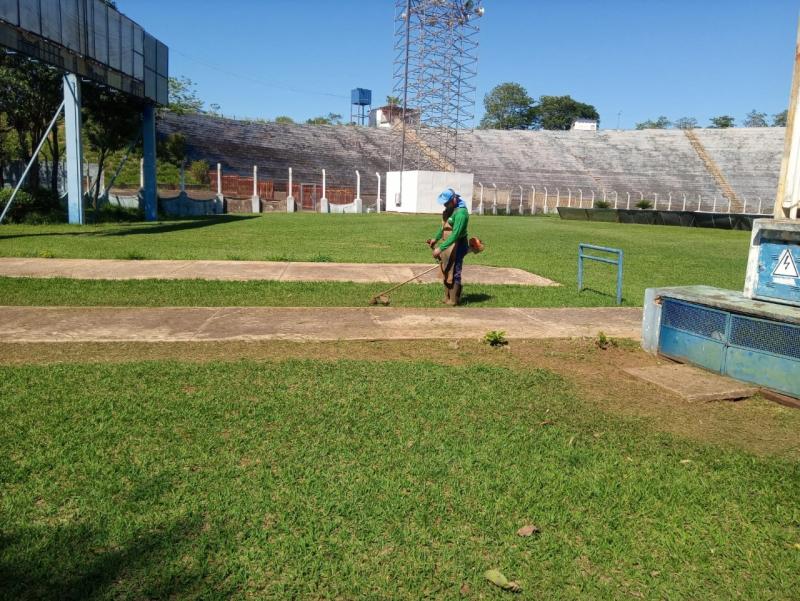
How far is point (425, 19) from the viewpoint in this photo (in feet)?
146

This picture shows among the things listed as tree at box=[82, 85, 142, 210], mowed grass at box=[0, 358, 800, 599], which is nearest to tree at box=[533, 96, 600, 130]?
tree at box=[82, 85, 142, 210]

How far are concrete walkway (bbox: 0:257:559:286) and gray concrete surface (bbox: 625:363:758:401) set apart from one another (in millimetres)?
4891

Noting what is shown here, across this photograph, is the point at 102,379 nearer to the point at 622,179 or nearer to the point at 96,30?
the point at 96,30

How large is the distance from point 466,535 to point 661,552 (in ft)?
2.80

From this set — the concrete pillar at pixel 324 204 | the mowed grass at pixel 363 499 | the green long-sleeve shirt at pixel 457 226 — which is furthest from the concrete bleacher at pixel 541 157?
the mowed grass at pixel 363 499

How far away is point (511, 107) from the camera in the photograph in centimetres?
10225

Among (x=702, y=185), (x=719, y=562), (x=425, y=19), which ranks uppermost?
(x=425, y=19)

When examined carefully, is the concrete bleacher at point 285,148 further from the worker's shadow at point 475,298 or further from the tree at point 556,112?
the tree at point 556,112

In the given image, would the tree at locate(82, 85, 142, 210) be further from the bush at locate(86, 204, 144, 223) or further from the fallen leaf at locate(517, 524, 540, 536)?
the fallen leaf at locate(517, 524, 540, 536)

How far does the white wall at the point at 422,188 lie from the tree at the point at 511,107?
2411 inches

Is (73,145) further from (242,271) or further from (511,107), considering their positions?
(511,107)

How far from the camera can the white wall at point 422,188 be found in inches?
1658

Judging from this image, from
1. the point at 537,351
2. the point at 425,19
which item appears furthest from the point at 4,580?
the point at 425,19

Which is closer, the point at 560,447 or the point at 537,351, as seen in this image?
the point at 560,447
